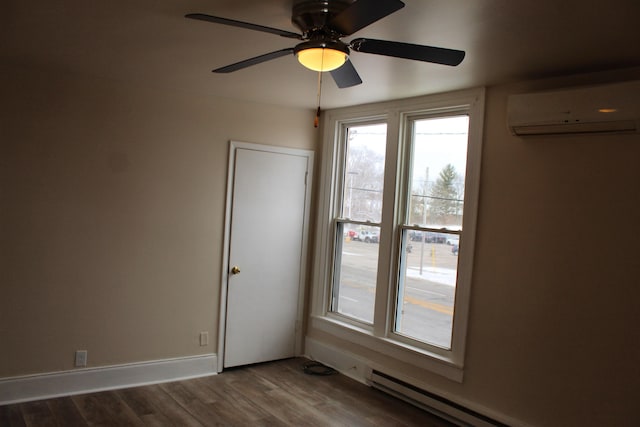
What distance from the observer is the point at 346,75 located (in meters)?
2.42

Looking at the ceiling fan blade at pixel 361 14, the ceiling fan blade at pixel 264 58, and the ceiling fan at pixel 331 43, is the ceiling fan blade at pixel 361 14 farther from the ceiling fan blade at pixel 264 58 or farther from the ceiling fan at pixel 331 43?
the ceiling fan blade at pixel 264 58

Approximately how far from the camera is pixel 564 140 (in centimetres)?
303

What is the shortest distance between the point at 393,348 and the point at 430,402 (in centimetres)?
53

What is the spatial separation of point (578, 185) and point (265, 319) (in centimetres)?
301

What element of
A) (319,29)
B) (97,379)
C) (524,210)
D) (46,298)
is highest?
(319,29)

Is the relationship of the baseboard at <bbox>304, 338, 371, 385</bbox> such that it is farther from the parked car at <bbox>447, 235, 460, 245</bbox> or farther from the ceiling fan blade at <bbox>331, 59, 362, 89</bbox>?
the ceiling fan blade at <bbox>331, 59, 362, 89</bbox>

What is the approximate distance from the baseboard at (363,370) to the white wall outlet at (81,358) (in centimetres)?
208

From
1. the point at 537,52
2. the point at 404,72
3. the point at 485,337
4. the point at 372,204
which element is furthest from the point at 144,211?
the point at 537,52

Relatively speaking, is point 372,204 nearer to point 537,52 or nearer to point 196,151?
point 196,151

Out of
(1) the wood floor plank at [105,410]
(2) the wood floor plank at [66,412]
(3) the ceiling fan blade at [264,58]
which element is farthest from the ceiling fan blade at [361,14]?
(2) the wood floor plank at [66,412]

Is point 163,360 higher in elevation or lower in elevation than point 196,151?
lower

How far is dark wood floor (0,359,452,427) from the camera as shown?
3.43m

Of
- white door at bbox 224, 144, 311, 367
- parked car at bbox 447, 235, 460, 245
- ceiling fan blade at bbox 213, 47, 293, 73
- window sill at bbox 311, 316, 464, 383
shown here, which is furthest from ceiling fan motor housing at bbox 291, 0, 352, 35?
window sill at bbox 311, 316, 464, 383

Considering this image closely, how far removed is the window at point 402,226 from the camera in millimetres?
3643
